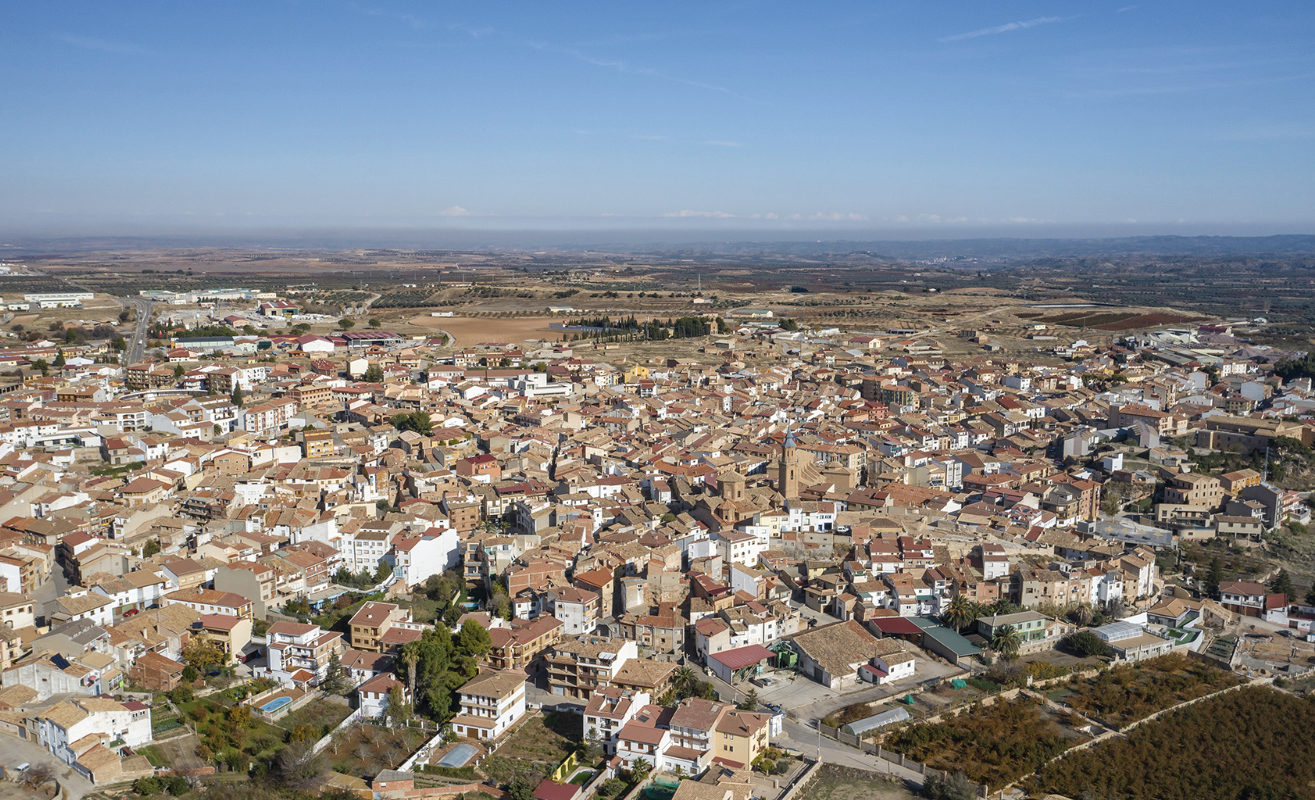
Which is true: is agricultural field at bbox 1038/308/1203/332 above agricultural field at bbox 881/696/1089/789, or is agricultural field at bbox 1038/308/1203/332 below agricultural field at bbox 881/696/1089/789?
above

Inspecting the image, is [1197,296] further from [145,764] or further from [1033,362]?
[145,764]

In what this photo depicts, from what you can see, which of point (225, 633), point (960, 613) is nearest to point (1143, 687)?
point (960, 613)

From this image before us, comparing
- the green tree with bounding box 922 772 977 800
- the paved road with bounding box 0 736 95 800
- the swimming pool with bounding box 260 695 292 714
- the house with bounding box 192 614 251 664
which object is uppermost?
the house with bounding box 192 614 251 664

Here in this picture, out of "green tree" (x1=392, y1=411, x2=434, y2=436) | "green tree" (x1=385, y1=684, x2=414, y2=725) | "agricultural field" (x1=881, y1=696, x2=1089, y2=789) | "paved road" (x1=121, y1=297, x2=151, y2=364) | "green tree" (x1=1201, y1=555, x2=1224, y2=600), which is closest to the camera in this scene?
"agricultural field" (x1=881, y1=696, x2=1089, y2=789)

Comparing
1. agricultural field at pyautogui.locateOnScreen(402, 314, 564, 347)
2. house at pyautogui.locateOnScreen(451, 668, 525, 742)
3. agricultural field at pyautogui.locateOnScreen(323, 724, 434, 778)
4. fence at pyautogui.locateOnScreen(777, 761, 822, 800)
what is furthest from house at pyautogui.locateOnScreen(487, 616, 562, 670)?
agricultural field at pyautogui.locateOnScreen(402, 314, 564, 347)

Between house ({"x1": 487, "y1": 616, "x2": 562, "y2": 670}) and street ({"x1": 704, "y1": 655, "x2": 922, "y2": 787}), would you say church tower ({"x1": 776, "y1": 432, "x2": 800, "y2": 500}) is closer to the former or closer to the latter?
house ({"x1": 487, "y1": 616, "x2": 562, "y2": 670})

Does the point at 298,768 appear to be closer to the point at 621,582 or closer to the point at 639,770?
the point at 639,770

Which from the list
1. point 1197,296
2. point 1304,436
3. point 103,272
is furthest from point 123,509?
point 103,272
